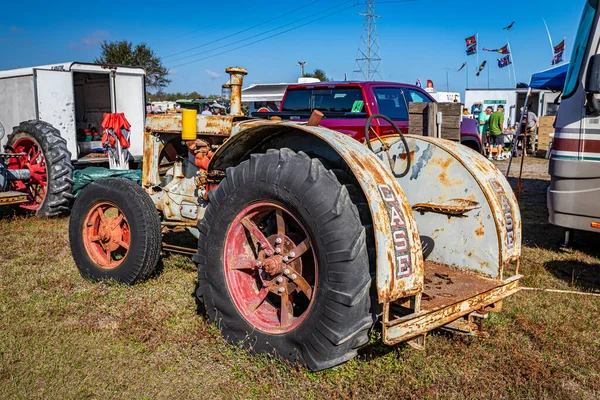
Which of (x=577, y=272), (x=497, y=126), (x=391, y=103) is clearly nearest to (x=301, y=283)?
(x=577, y=272)

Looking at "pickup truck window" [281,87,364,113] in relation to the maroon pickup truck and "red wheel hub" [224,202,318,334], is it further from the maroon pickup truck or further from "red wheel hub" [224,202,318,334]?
"red wheel hub" [224,202,318,334]

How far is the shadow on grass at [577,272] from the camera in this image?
4.99 metres

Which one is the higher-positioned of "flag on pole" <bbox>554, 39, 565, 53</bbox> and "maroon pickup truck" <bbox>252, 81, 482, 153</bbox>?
"flag on pole" <bbox>554, 39, 565, 53</bbox>

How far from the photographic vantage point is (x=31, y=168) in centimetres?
805

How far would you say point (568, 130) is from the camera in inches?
214

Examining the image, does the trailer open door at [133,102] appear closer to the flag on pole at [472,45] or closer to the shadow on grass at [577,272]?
the shadow on grass at [577,272]

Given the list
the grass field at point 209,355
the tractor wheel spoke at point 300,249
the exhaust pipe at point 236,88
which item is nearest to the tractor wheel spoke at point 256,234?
the tractor wheel spoke at point 300,249

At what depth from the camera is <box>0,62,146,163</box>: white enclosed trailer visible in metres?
8.52

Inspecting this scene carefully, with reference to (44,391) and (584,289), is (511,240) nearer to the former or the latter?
(584,289)

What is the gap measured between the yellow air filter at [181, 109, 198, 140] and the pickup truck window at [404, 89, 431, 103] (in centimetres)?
638

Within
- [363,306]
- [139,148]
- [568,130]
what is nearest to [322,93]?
[139,148]

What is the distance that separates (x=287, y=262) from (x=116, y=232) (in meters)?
2.09

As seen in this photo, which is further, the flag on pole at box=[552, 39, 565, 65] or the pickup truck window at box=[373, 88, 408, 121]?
the flag on pole at box=[552, 39, 565, 65]

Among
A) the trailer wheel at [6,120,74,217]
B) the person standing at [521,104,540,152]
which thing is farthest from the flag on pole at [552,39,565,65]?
the trailer wheel at [6,120,74,217]
